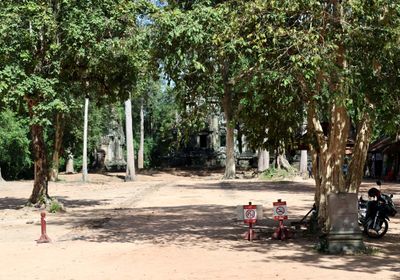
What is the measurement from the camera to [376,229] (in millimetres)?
13633

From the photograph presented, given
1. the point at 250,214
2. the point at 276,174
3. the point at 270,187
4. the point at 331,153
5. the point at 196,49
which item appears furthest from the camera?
the point at 276,174

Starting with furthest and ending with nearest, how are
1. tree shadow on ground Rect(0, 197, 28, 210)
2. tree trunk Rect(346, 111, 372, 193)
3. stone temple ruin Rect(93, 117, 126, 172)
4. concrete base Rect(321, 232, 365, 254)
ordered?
stone temple ruin Rect(93, 117, 126, 172)
tree shadow on ground Rect(0, 197, 28, 210)
tree trunk Rect(346, 111, 372, 193)
concrete base Rect(321, 232, 365, 254)

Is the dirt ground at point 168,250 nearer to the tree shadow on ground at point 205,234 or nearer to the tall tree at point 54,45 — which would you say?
the tree shadow on ground at point 205,234

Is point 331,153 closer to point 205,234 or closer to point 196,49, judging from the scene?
point 196,49

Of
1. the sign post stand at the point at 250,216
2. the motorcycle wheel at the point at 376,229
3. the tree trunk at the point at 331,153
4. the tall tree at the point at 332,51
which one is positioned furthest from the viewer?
the sign post stand at the point at 250,216

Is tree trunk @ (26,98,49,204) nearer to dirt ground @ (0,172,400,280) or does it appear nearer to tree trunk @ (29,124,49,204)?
tree trunk @ (29,124,49,204)

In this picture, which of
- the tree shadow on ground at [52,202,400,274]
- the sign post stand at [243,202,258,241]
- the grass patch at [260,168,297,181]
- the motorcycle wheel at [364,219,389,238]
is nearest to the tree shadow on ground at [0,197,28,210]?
the tree shadow on ground at [52,202,400,274]

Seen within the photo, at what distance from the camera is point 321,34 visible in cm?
1173

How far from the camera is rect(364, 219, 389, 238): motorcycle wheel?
538 inches

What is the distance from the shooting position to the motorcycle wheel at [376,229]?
44.9 ft

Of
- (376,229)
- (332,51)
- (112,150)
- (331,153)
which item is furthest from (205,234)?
(112,150)

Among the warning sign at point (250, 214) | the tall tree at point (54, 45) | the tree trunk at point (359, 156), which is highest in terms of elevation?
the tall tree at point (54, 45)

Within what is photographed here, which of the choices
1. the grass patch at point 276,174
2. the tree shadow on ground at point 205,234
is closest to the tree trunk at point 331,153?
the tree shadow on ground at point 205,234

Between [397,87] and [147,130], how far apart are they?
6996 cm
